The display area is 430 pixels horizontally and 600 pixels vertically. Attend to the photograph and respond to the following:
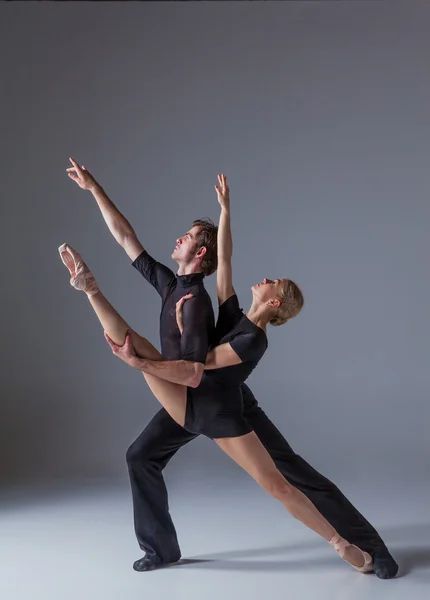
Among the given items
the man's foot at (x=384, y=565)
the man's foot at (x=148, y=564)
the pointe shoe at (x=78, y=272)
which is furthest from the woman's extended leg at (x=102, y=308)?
the man's foot at (x=384, y=565)

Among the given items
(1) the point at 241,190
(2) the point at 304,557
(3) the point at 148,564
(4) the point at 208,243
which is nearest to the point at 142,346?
(4) the point at 208,243

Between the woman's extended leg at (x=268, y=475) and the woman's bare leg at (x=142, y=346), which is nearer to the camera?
the woman's bare leg at (x=142, y=346)

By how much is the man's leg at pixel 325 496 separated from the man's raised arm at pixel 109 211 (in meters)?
0.98

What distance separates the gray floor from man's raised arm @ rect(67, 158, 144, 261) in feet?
5.45

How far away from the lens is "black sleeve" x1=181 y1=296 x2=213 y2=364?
14.4 feet

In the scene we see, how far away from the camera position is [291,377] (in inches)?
303

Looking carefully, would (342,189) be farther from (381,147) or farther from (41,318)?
(41,318)

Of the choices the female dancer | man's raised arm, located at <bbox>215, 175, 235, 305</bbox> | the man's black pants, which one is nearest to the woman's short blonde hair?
the female dancer

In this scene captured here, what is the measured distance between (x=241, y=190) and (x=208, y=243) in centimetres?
328

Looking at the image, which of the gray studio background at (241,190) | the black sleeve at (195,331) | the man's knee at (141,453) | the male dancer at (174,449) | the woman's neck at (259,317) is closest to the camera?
the black sleeve at (195,331)

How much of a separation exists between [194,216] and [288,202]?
31.9 inches

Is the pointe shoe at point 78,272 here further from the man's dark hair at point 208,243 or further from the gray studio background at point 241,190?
the gray studio background at point 241,190

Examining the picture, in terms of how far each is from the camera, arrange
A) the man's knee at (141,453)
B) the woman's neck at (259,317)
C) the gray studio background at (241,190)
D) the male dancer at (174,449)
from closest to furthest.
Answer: the woman's neck at (259,317) < the male dancer at (174,449) < the man's knee at (141,453) < the gray studio background at (241,190)

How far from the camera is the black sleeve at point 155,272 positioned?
15.8 ft
